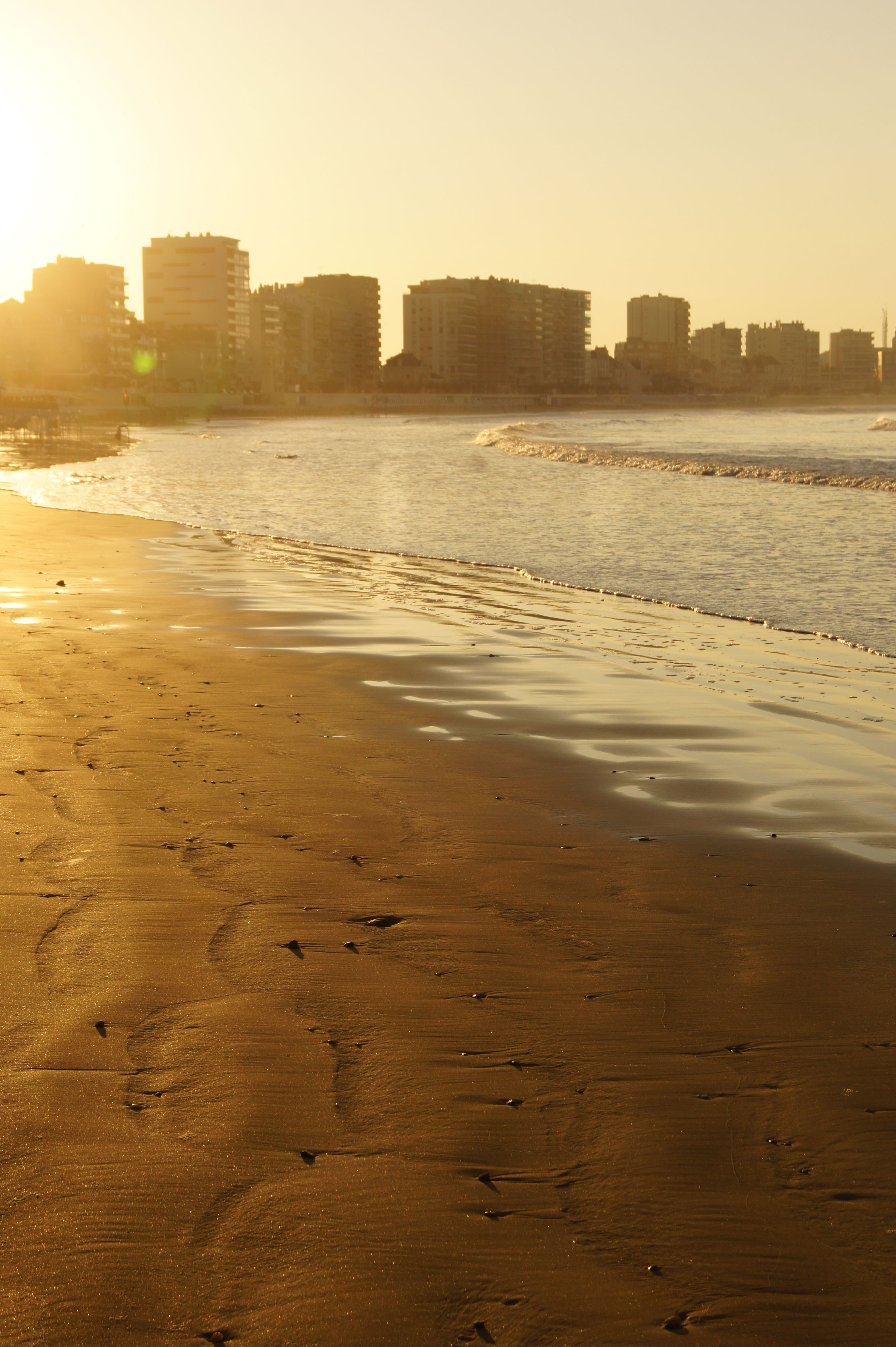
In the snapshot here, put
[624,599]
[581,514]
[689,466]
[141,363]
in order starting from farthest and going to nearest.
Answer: [141,363], [689,466], [581,514], [624,599]

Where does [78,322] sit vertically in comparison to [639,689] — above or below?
above

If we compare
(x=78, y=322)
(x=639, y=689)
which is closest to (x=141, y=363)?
(x=78, y=322)

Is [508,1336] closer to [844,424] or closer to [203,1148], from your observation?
[203,1148]

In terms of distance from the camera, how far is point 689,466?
39062mm

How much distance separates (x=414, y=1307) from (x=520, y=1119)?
2.37 feet

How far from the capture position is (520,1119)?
3176mm

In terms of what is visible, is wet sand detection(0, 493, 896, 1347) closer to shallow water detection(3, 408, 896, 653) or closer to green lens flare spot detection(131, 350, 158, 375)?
shallow water detection(3, 408, 896, 653)

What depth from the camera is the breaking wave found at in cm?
3203

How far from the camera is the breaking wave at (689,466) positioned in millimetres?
32031

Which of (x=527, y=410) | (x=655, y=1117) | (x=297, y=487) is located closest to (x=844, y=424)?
(x=297, y=487)

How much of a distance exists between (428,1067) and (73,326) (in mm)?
167816

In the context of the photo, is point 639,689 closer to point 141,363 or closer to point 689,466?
point 689,466

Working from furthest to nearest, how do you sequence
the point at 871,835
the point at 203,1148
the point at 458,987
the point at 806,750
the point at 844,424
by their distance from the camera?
the point at 844,424 → the point at 806,750 → the point at 871,835 → the point at 458,987 → the point at 203,1148

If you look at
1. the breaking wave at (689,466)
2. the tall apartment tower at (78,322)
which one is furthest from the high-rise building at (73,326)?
the breaking wave at (689,466)
